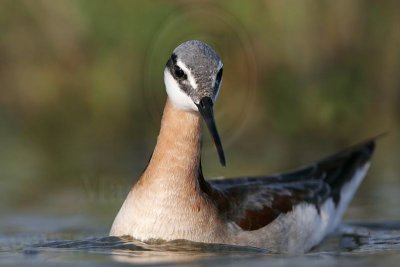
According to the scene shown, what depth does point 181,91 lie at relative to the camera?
966 centimetres

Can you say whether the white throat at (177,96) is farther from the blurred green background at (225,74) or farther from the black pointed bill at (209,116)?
the blurred green background at (225,74)

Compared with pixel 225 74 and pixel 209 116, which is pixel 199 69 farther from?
pixel 225 74

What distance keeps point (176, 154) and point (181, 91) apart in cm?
60

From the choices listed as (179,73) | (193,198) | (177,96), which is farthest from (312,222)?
(179,73)

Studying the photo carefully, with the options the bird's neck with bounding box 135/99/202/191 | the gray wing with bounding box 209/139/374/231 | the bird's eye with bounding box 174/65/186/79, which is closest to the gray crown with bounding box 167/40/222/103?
the bird's eye with bounding box 174/65/186/79

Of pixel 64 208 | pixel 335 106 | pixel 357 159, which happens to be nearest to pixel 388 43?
pixel 335 106

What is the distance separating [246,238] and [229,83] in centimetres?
884

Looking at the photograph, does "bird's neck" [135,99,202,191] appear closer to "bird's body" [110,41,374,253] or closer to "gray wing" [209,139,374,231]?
"bird's body" [110,41,374,253]

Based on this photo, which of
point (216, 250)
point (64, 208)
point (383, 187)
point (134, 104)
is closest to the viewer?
point (216, 250)

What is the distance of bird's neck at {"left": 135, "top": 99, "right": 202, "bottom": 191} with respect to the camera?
9805mm

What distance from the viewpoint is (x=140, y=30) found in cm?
1798

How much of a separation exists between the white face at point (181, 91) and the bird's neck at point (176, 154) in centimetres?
13

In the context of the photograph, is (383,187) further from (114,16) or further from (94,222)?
(114,16)

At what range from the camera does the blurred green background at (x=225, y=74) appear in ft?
57.4
